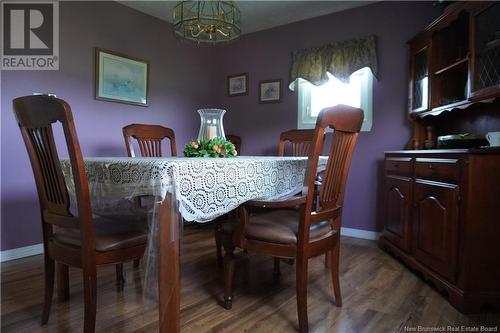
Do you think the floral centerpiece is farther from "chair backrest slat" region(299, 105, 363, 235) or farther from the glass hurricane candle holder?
"chair backrest slat" region(299, 105, 363, 235)

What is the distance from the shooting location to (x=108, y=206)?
1.46 metres

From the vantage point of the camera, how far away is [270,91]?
362 cm

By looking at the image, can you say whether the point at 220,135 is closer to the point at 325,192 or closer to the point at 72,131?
the point at 325,192

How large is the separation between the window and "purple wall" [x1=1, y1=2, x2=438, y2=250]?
→ 84mm

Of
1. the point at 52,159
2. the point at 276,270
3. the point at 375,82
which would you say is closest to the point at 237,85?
the point at 375,82

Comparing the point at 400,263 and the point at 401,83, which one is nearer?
the point at 400,263

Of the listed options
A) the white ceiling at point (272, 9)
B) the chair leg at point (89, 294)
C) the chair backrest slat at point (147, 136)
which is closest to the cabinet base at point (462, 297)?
the chair leg at point (89, 294)

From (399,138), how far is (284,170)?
5.75 feet

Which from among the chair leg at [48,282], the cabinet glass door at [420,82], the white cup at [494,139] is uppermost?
the cabinet glass door at [420,82]

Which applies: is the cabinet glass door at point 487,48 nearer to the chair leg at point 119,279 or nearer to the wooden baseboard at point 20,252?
the chair leg at point 119,279

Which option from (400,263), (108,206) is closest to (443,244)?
(400,263)

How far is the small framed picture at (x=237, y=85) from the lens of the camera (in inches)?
151

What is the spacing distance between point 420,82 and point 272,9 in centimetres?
165

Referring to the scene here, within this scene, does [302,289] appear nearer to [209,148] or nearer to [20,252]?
[209,148]
